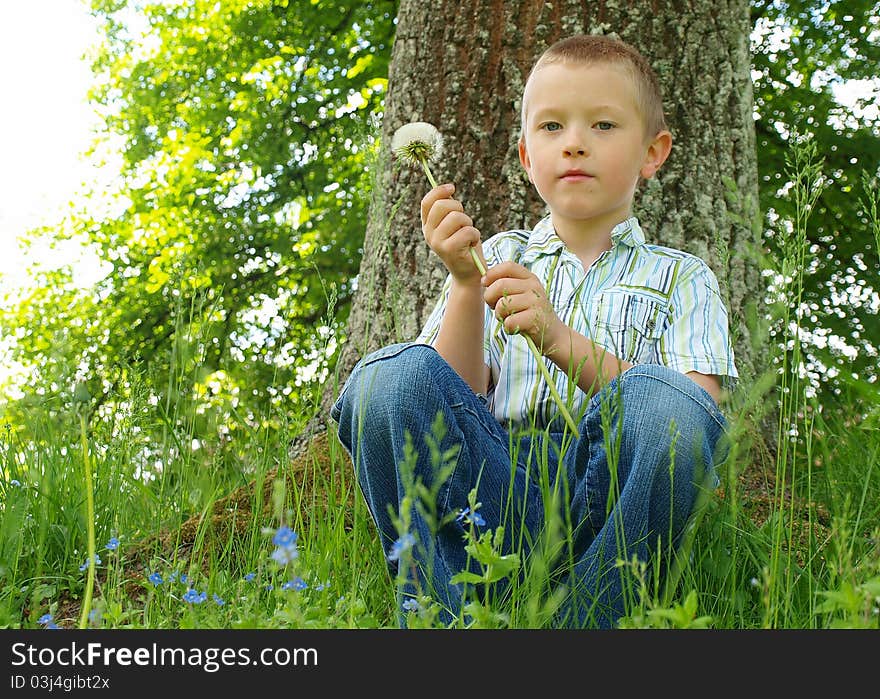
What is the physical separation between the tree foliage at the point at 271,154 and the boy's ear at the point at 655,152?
3874 millimetres

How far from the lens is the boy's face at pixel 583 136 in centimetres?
208

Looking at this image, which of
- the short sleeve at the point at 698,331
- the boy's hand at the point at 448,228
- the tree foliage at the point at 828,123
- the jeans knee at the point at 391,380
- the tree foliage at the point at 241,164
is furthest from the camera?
the tree foliage at the point at 241,164

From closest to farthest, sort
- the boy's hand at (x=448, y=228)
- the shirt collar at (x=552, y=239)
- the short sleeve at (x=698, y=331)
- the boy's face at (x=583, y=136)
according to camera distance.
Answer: the boy's hand at (x=448, y=228)
the short sleeve at (x=698, y=331)
the boy's face at (x=583, y=136)
the shirt collar at (x=552, y=239)

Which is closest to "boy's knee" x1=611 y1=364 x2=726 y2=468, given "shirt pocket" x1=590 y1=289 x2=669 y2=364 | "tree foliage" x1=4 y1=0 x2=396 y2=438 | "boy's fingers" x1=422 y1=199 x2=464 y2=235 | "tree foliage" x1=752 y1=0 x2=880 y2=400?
"shirt pocket" x1=590 y1=289 x2=669 y2=364

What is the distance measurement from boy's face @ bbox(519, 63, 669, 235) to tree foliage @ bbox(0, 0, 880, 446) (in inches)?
160

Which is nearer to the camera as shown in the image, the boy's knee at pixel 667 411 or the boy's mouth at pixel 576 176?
the boy's knee at pixel 667 411

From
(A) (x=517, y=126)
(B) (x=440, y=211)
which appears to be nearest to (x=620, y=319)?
(B) (x=440, y=211)

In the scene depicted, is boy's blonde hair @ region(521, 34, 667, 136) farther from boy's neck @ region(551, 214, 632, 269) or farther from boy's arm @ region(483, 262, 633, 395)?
boy's arm @ region(483, 262, 633, 395)

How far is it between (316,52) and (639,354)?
6.29 meters

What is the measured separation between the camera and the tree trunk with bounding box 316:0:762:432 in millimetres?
2975

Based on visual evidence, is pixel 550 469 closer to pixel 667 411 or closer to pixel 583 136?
pixel 667 411

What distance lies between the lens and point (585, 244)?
2.27 meters

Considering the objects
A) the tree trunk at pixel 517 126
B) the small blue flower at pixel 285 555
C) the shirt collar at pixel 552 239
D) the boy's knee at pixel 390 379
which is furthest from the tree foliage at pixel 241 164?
the small blue flower at pixel 285 555

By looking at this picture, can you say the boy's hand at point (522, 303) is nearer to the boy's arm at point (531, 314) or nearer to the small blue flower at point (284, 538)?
the boy's arm at point (531, 314)
